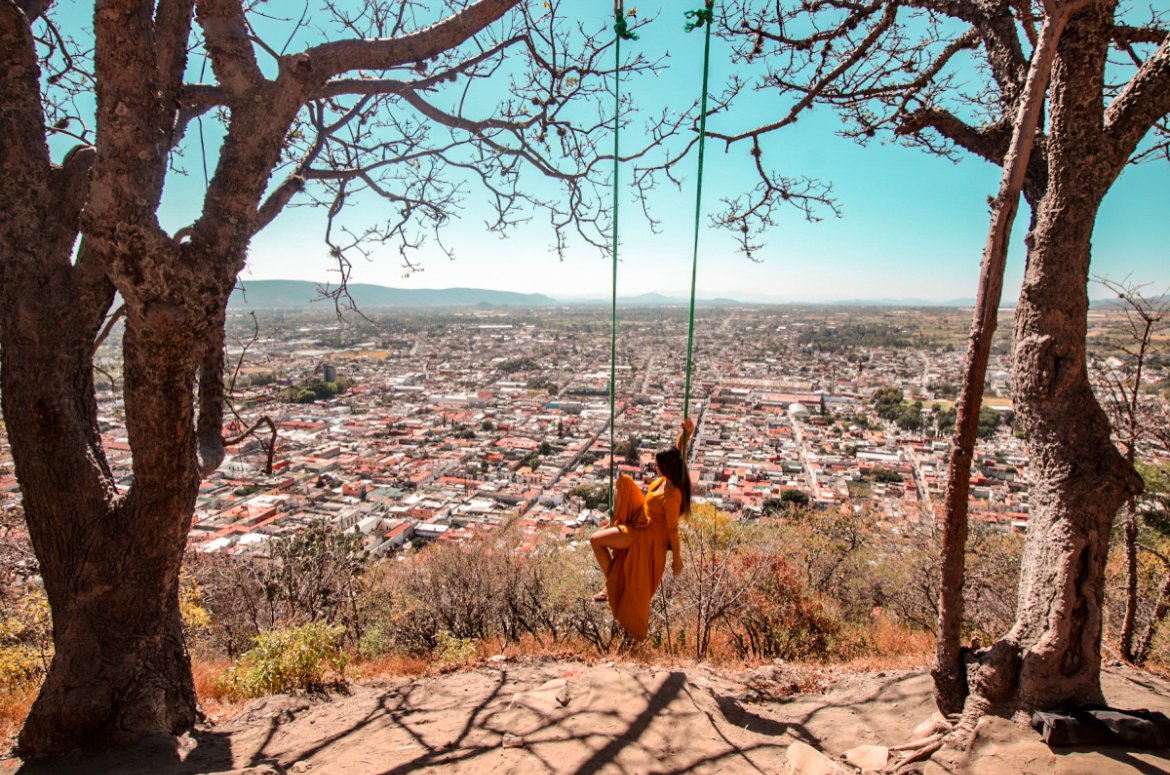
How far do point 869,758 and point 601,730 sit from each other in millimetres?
1190

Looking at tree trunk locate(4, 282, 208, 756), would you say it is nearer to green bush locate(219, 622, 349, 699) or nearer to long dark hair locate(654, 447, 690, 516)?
green bush locate(219, 622, 349, 699)

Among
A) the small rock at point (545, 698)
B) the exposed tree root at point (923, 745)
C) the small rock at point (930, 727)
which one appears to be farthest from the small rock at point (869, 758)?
the small rock at point (545, 698)

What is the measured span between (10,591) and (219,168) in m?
6.59

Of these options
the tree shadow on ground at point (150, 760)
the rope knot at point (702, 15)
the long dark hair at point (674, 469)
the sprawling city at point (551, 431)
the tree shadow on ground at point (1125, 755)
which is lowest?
the sprawling city at point (551, 431)

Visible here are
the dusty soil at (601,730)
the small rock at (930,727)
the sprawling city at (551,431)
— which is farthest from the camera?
the sprawling city at (551,431)

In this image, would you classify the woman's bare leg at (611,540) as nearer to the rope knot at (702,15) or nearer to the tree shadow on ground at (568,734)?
the tree shadow on ground at (568,734)

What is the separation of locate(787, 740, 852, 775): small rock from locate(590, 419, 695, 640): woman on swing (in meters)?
0.91

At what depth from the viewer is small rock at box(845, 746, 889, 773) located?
2264mm

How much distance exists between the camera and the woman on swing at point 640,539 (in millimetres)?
3008

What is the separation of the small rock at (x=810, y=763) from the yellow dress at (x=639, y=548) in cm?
93

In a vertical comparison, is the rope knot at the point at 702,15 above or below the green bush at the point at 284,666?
above

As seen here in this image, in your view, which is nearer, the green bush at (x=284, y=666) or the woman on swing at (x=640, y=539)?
the woman on swing at (x=640, y=539)

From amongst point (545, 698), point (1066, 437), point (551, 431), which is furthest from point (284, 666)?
point (551, 431)

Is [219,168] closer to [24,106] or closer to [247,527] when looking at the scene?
[24,106]
